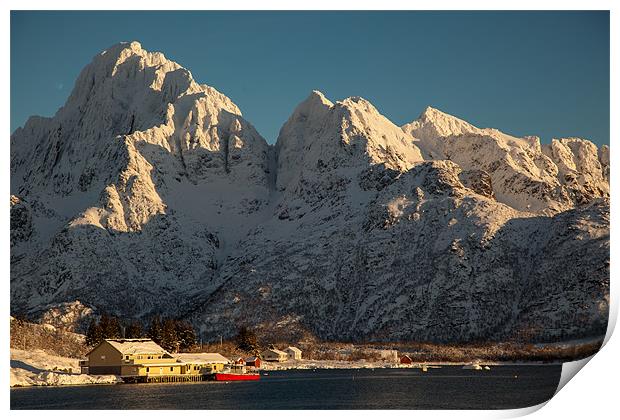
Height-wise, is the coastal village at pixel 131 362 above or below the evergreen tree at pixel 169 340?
below

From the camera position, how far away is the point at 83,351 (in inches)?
7013

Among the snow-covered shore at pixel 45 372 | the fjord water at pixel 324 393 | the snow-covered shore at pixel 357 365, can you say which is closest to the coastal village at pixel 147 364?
the snow-covered shore at pixel 45 372

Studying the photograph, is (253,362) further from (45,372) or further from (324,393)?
(324,393)

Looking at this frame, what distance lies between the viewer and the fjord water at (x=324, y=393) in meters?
108

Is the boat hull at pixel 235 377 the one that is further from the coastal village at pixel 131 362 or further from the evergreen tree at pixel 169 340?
the evergreen tree at pixel 169 340

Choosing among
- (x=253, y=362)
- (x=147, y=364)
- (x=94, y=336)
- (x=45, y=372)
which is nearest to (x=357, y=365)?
(x=253, y=362)

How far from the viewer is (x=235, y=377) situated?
157875 millimetres

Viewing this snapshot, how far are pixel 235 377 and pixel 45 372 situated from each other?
29376mm

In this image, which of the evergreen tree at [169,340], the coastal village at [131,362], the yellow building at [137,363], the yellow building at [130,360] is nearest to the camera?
the coastal village at [131,362]

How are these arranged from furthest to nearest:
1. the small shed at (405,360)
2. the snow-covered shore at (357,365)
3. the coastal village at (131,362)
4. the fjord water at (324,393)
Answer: the small shed at (405,360) < the snow-covered shore at (357,365) < the coastal village at (131,362) < the fjord water at (324,393)

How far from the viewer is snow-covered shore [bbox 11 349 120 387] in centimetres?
13700

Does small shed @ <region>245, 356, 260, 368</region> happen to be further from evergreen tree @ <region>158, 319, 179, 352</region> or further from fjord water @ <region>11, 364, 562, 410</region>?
fjord water @ <region>11, 364, 562, 410</region>

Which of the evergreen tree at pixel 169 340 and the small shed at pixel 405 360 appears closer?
the evergreen tree at pixel 169 340

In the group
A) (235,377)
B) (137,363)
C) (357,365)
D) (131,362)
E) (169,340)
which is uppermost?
(169,340)
